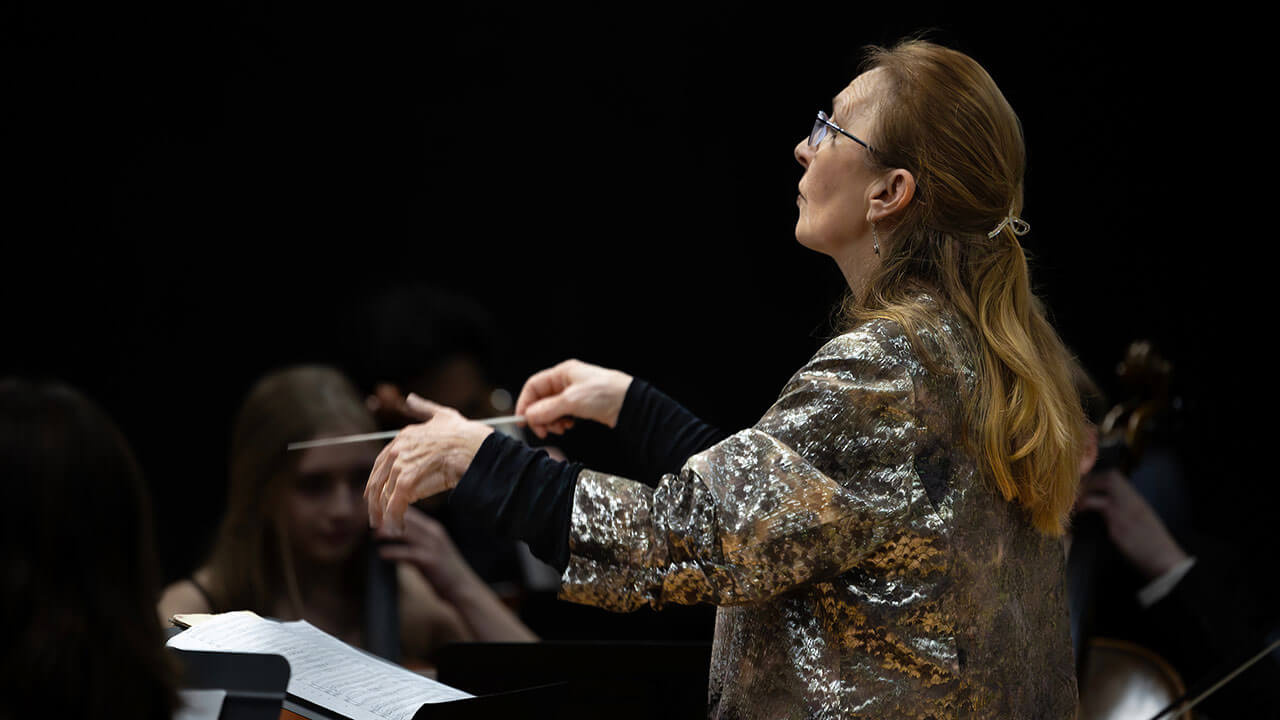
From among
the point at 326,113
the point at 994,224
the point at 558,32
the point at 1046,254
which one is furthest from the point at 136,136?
the point at 994,224

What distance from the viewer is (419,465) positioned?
117 cm

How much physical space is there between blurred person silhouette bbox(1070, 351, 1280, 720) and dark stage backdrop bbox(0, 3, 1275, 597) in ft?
1.33

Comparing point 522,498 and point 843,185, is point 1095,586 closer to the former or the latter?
point 843,185

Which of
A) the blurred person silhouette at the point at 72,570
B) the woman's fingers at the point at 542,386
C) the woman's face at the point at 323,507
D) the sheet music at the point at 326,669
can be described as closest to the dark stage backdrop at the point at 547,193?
the woman's face at the point at 323,507

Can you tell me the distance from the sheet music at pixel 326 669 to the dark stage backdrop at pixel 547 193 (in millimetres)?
1824

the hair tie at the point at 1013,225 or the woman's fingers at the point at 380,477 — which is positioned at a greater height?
the hair tie at the point at 1013,225

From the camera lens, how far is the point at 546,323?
3.29 m

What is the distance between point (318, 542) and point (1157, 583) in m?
1.63

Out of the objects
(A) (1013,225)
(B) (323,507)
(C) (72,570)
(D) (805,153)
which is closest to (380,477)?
(C) (72,570)

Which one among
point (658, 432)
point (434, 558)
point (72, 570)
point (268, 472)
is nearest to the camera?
point (72, 570)

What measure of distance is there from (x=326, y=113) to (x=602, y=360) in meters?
1.01

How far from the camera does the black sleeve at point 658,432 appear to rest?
60.7 inches

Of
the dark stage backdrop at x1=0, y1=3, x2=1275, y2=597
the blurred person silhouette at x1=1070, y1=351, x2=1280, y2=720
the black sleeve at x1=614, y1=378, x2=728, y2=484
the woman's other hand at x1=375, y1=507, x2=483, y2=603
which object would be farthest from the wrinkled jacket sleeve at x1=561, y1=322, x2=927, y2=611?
the dark stage backdrop at x1=0, y1=3, x2=1275, y2=597

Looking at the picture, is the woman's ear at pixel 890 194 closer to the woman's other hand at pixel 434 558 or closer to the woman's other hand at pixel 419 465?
the woman's other hand at pixel 419 465
